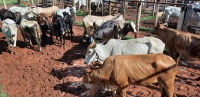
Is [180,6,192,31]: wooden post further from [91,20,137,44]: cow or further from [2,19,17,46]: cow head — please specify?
[2,19,17,46]: cow head

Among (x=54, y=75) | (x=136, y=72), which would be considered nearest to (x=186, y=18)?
(x=136, y=72)

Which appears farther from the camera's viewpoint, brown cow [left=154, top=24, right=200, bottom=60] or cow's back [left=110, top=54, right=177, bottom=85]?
brown cow [left=154, top=24, right=200, bottom=60]

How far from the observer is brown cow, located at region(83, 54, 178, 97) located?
546cm

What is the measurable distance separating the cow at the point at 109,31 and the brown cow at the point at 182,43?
7.99 ft

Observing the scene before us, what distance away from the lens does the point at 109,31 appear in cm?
1025

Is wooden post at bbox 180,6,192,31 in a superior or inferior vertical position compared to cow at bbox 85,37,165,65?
superior

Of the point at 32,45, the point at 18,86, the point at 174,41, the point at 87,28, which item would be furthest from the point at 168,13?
the point at 18,86

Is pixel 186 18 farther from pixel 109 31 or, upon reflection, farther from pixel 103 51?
pixel 103 51

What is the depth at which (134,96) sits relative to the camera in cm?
669

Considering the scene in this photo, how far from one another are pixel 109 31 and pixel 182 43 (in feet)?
11.8

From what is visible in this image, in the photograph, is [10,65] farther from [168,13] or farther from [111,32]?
[168,13]

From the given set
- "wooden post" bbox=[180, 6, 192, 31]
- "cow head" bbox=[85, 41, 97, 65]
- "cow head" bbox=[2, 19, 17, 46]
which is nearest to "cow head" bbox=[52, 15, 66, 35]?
"cow head" bbox=[2, 19, 17, 46]

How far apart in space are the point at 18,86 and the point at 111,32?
16.9ft

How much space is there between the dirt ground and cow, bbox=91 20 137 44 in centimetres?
131
